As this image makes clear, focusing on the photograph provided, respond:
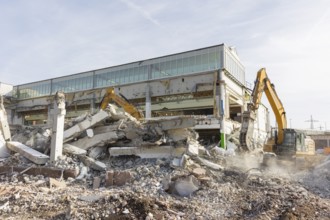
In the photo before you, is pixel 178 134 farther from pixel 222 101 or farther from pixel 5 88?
pixel 5 88

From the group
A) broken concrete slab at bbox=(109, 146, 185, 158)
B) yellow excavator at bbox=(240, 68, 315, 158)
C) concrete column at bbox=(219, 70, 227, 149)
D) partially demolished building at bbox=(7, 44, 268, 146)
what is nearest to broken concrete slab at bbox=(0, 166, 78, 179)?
broken concrete slab at bbox=(109, 146, 185, 158)

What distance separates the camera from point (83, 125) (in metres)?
12.0

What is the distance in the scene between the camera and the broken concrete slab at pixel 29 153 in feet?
35.2

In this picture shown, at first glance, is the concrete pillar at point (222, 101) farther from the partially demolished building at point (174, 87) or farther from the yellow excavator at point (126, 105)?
the yellow excavator at point (126, 105)

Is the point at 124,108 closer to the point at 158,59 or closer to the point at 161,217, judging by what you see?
the point at 158,59

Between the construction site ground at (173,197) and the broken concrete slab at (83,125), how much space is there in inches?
94.0

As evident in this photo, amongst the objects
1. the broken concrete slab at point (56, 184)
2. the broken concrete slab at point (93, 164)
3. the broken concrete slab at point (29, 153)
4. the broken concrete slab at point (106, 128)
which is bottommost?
the broken concrete slab at point (56, 184)

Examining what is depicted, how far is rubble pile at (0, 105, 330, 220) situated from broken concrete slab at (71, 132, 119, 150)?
0.04m

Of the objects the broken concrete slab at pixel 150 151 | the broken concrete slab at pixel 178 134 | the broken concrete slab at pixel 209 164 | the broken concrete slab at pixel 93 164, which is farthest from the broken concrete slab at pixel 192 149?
the broken concrete slab at pixel 93 164

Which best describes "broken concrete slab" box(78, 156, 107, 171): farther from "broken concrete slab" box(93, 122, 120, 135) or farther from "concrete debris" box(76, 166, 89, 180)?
"broken concrete slab" box(93, 122, 120, 135)

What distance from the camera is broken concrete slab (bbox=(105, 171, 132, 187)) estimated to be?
8.65 metres

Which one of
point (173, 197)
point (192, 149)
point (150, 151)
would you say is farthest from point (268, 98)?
point (173, 197)

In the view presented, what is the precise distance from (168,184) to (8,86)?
33.9 metres

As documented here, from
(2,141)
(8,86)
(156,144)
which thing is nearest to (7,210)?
(156,144)
